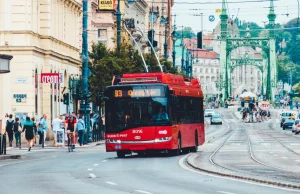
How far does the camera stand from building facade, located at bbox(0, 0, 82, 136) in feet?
193

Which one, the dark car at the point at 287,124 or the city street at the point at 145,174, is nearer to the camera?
the city street at the point at 145,174

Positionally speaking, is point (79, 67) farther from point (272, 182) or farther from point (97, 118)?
point (272, 182)

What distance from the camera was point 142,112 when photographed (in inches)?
1497

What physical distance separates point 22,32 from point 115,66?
1057 centimetres

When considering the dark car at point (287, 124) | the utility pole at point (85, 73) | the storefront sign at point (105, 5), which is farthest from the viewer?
the dark car at point (287, 124)

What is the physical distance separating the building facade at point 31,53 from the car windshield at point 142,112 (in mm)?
20178

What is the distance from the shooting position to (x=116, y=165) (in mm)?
33500

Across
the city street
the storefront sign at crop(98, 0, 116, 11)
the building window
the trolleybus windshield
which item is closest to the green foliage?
the storefront sign at crop(98, 0, 116, 11)

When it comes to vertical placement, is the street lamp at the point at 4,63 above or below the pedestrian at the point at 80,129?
above

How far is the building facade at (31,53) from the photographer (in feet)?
193

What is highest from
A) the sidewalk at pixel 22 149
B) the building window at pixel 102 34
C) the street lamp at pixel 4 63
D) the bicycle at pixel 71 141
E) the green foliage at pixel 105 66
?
the building window at pixel 102 34

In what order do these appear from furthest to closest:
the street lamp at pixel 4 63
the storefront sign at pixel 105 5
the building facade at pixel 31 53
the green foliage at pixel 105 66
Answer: the storefront sign at pixel 105 5 → the green foliage at pixel 105 66 → the building facade at pixel 31 53 → the street lamp at pixel 4 63

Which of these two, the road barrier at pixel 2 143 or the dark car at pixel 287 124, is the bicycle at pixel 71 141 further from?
the dark car at pixel 287 124

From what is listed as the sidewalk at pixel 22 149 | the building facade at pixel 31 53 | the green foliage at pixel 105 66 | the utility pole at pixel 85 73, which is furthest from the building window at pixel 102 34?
the utility pole at pixel 85 73
